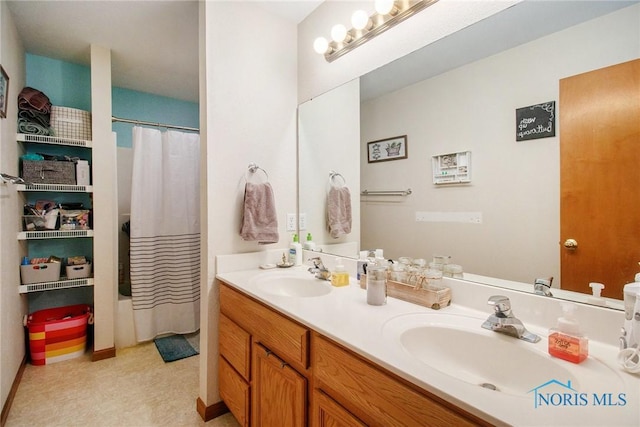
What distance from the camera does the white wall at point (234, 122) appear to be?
1665 millimetres

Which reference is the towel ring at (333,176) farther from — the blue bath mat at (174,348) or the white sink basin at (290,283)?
the blue bath mat at (174,348)

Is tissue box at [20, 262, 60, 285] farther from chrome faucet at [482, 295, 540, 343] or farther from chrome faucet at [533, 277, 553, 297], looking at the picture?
chrome faucet at [533, 277, 553, 297]

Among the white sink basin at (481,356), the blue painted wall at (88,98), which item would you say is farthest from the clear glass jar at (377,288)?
the blue painted wall at (88,98)

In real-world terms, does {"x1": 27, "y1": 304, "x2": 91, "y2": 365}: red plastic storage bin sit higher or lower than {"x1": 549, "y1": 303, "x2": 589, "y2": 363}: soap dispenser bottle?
lower

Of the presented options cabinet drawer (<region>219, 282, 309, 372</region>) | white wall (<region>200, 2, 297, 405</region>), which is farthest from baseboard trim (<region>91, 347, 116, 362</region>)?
cabinet drawer (<region>219, 282, 309, 372</region>)

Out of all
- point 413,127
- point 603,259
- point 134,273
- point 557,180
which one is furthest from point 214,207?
point 603,259

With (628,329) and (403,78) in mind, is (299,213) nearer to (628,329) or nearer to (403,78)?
(403,78)

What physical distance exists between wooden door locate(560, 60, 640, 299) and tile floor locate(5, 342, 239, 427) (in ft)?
5.96

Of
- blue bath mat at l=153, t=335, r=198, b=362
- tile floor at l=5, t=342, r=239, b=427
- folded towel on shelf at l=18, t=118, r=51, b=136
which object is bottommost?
tile floor at l=5, t=342, r=239, b=427

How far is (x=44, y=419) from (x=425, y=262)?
2259mm

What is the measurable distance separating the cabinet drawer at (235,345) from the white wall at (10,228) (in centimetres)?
122

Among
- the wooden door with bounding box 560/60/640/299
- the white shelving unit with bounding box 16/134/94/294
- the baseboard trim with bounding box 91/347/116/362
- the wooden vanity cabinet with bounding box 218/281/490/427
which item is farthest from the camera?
the baseboard trim with bounding box 91/347/116/362

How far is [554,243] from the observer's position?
1001 millimetres

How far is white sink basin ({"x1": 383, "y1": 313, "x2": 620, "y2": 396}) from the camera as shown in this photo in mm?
740
